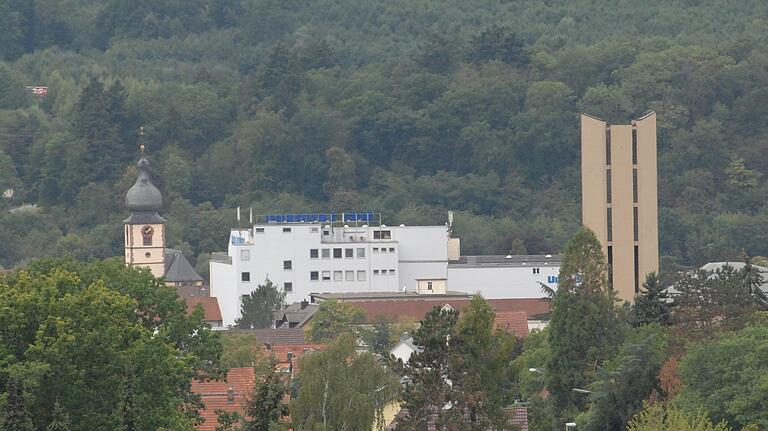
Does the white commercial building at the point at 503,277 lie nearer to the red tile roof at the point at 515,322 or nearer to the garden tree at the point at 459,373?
the red tile roof at the point at 515,322

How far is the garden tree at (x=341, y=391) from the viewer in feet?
179

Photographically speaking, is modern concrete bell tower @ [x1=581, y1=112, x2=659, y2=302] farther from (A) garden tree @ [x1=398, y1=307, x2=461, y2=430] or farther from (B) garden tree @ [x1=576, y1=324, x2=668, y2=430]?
(A) garden tree @ [x1=398, y1=307, x2=461, y2=430]

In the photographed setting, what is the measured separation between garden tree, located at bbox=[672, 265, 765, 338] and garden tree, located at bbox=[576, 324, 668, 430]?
1.36 metres

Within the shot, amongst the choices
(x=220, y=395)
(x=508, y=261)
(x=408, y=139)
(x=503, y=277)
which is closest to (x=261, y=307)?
(x=503, y=277)

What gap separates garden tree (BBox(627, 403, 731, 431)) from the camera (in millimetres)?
47156

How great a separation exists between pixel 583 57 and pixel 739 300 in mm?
111823

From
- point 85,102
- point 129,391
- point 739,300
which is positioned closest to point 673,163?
point 85,102

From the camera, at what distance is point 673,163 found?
15488 cm

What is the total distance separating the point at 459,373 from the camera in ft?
177

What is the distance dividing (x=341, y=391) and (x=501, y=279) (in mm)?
64494

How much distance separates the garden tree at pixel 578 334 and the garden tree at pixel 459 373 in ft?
17.9

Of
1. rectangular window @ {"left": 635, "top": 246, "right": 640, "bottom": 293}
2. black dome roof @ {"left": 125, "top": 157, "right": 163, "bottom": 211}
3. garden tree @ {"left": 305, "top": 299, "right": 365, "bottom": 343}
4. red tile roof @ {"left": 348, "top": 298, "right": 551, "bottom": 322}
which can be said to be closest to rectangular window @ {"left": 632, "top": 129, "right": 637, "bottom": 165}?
rectangular window @ {"left": 635, "top": 246, "right": 640, "bottom": 293}

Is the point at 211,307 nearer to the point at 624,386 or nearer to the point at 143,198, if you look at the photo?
the point at 143,198

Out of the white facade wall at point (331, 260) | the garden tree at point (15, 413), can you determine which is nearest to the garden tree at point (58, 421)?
the garden tree at point (15, 413)
